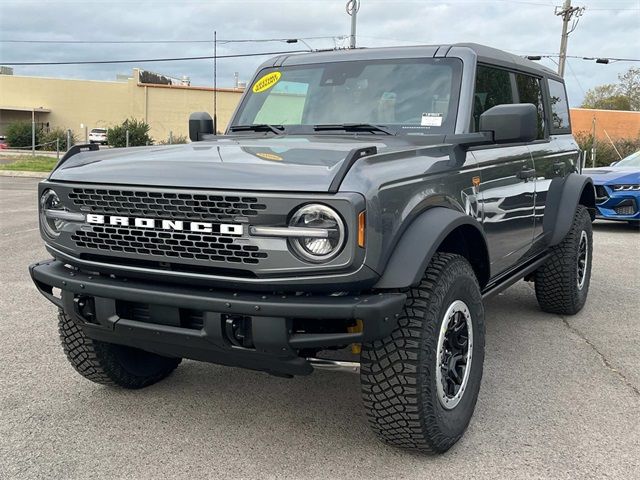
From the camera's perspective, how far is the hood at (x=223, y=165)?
8.37ft

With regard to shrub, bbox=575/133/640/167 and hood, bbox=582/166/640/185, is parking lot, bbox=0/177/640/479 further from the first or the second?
shrub, bbox=575/133/640/167

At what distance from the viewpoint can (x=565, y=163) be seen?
17.1 ft

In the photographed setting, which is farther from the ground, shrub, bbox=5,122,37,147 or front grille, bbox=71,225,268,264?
shrub, bbox=5,122,37,147

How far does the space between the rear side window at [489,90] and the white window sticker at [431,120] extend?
9.1 inches

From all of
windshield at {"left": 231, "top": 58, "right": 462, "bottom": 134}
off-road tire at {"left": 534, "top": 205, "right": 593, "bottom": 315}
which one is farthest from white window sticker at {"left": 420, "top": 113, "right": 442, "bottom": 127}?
off-road tire at {"left": 534, "top": 205, "right": 593, "bottom": 315}

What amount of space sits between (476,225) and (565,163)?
7.75 feet

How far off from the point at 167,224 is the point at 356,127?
1.50 metres

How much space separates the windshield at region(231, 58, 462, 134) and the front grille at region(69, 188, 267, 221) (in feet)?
4.64

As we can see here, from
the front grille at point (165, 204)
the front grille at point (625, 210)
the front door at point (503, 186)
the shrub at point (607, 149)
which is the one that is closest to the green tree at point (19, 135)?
the shrub at point (607, 149)

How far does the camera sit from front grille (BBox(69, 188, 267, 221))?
2562 millimetres

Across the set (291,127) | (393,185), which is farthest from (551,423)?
(291,127)

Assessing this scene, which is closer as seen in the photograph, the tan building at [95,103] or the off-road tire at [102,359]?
the off-road tire at [102,359]

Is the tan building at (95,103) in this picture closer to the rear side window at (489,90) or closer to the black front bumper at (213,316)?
the rear side window at (489,90)

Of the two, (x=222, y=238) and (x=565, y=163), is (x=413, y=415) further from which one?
(x=565, y=163)
